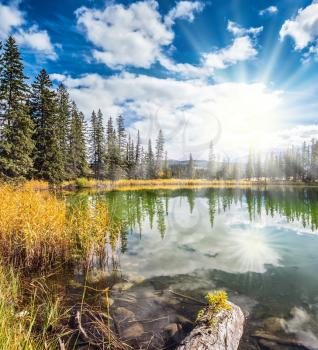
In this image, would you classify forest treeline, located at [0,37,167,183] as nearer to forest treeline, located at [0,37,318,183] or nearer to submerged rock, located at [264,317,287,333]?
forest treeline, located at [0,37,318,183]

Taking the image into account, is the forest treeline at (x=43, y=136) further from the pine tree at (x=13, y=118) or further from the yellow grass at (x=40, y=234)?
the yellow grass at (x=40, y=234)

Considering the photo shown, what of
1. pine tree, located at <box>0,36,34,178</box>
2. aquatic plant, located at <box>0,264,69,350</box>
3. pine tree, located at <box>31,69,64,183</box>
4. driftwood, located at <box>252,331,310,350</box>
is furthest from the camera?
pine tree, located at <box>31,69,64,183</box>

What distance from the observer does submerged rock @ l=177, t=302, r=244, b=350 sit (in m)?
3.06

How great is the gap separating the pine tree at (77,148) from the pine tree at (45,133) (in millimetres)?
8965

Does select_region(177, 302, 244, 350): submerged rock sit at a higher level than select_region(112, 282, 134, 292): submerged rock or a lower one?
higher

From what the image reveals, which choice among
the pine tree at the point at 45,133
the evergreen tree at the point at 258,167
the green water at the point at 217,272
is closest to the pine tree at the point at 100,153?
the pine tree at the point at 45,133

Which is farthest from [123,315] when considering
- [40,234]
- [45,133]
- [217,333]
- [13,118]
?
[45,133]

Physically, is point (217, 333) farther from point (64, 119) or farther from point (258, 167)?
point (258, 167)

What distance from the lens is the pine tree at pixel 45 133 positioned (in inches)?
1193

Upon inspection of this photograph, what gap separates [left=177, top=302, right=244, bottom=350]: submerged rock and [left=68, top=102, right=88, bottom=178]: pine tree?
39.6 m

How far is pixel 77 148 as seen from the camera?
143 ft

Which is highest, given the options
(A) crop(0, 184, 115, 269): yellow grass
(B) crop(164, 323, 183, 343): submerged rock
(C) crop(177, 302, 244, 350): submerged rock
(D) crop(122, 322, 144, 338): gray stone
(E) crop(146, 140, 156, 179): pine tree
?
(E) crop(146, 140, 156, 179): pine tree

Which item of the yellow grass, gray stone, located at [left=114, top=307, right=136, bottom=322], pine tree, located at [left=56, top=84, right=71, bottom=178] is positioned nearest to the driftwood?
gray stone, located at [left=114, top=307, right=136, bottom=322]

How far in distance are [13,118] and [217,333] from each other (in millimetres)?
25833
